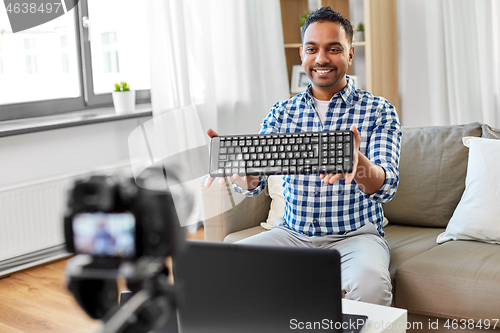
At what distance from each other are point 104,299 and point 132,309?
0.06 feet

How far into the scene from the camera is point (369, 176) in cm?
139

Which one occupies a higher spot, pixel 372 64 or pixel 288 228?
pixel 372 64

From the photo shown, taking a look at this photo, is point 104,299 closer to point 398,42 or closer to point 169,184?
point 169,184

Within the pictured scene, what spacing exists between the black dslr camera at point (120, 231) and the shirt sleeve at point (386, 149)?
4.16 feet

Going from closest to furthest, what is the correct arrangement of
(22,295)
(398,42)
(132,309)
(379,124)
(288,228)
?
(132,309), (379,124), (288,228), (22,295), (398,42)

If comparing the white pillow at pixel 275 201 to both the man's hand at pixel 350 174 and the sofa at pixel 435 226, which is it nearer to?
the sofa at pixel 435 226

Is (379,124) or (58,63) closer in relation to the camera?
(379,124)

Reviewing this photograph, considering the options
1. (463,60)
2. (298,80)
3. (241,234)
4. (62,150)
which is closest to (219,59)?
(298,80)

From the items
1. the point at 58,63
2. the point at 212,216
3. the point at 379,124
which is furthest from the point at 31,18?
the point at 379,124

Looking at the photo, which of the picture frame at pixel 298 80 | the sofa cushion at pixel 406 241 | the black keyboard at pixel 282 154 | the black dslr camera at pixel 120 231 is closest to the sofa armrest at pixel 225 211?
the sofa cushion at pixel 406 241

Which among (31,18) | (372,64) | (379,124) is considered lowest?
(379,124)

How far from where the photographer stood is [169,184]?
26 cm

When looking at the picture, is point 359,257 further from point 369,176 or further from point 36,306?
point 36,306

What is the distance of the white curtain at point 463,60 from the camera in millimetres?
2732
